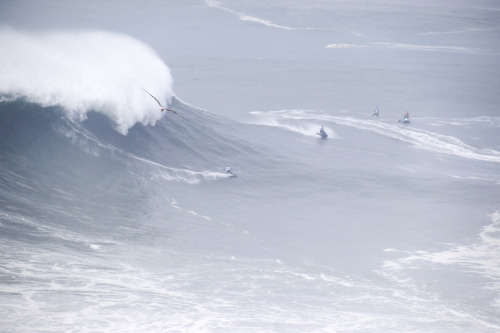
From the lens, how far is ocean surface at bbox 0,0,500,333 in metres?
18.1

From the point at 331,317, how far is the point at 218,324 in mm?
3125

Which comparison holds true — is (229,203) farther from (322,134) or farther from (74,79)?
(322,134)

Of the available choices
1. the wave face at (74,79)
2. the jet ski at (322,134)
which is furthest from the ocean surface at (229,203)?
the jet ski at (322,134)

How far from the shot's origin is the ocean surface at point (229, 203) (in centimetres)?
1806

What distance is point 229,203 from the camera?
28.1 metres

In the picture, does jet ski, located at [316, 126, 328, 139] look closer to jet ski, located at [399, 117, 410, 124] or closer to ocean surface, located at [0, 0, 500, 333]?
ocean surface, located at [0, 0, 500, 333]

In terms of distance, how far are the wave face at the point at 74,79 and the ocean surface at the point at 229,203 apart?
103 millimetres

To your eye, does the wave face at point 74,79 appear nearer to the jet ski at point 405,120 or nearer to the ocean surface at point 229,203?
the ocean surface at point 229,203

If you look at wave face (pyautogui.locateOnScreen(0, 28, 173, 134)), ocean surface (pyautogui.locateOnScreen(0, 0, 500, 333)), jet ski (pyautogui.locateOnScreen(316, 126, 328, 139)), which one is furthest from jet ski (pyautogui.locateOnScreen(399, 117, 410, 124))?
wave face (pyautogui.locateOnScreen(0, 28, 173, 134))

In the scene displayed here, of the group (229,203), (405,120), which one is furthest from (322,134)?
(229,203)

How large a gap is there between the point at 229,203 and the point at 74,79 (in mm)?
9570

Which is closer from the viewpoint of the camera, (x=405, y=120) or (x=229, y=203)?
(x=229, y=203)

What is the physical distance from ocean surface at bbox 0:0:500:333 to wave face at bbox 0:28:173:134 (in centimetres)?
10

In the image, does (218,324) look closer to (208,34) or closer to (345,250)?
(345,250)
